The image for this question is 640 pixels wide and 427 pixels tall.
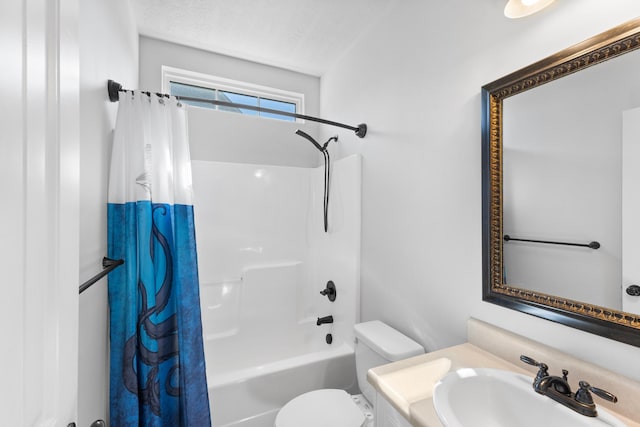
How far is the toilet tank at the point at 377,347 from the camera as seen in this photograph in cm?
131

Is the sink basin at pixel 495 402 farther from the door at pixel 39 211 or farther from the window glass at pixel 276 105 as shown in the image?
the window glass at pixel 276 105

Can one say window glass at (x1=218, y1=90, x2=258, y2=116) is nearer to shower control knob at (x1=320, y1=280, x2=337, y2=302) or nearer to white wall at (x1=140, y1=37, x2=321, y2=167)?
white wall at (x1=140, y1=37, x2=321, y2=167)

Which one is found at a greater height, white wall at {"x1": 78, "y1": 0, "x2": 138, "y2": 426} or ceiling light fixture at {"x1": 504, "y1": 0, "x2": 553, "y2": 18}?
ceiling light fixture at {"x1": 504, "y1": 0, "x2": 553, "y2": 18}

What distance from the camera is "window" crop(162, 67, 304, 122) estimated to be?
7.22 ft

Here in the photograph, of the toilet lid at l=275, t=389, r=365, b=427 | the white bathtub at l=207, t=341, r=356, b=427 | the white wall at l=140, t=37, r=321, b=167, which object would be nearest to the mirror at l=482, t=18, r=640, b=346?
the toilet lid at l=275, t=389, r=365, b=427

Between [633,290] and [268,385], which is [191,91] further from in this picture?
[633,290]

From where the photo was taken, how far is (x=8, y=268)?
40cm

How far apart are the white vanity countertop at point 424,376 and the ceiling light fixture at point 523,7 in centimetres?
113

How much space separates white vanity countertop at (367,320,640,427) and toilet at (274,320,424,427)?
0.30 metres

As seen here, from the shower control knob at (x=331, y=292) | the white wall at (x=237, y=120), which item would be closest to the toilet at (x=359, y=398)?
the shower control knob at (x=331, y=292)

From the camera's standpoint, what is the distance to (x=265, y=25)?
6.19 feet

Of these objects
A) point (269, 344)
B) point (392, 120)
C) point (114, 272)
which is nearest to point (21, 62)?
point (114, 272)

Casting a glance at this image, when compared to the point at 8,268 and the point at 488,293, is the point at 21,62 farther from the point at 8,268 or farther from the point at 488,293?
the point at 488,293

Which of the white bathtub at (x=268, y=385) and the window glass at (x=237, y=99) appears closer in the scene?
the white bathtub at (x=268, y=385)
